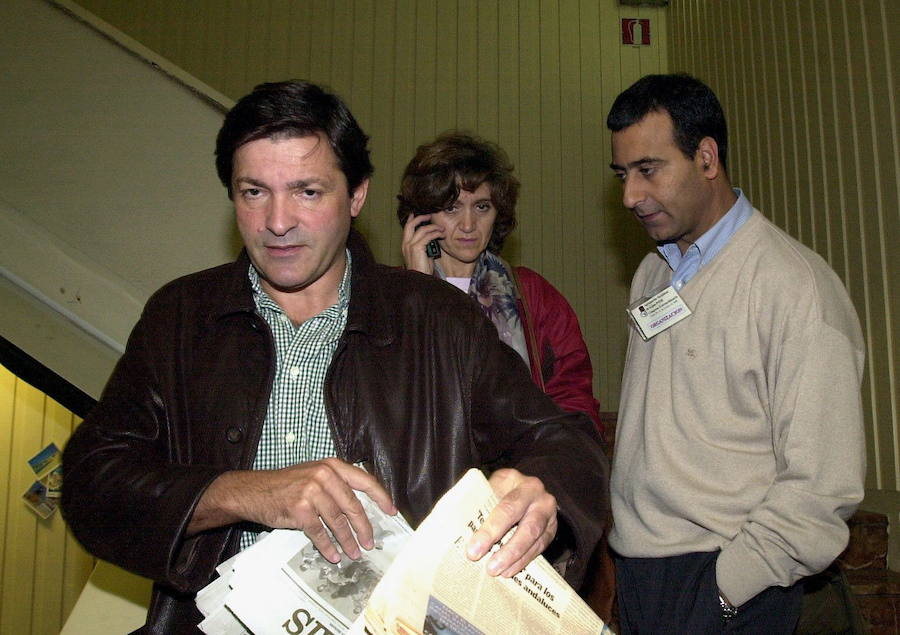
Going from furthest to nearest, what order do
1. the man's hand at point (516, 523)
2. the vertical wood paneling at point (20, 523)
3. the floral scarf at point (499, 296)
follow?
the vertical wood paneling at point (20, 523) < the floral scarf at point (499, 296) < the man's hand at point (516, 523)

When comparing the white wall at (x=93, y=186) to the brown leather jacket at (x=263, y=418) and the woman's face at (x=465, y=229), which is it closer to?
the woman's face at (x=465, y=229)

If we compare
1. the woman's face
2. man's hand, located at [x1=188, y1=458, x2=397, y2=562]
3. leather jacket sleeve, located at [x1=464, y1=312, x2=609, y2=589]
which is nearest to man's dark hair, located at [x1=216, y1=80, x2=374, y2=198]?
leather jacket sleeve, located at [x1=464, y1=312, x2=609, y2=589]

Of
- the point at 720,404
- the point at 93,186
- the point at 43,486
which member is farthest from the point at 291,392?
the point at 43,486

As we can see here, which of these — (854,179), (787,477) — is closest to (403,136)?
(854,179)

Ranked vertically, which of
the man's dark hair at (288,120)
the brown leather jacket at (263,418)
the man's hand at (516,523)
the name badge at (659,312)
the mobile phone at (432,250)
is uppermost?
the man's dark hair at (288,120)

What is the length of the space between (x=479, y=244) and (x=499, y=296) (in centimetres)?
26

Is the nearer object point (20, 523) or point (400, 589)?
point (400, 589)

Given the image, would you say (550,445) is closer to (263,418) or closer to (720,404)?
(263,418)

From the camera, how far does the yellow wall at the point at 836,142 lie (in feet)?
11.6

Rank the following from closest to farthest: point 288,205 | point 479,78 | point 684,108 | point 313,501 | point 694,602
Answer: point 313,501
point 288,205
point 694,602
point 684,108
point 479,78

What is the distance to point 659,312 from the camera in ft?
7.77

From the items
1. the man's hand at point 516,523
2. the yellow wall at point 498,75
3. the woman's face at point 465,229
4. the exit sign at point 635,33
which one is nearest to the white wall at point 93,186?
the woman's face at point 465,229

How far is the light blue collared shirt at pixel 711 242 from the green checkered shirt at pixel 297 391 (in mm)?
1222

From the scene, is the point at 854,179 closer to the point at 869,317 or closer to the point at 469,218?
the point at 869,317
